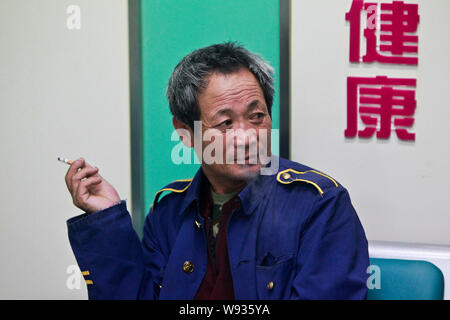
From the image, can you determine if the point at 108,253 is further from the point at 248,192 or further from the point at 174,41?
the point at 174,41

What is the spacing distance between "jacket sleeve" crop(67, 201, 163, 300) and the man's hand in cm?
3

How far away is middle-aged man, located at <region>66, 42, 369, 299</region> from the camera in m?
1.21

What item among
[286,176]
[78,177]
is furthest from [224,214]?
[78,177]

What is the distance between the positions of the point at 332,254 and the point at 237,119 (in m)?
0.45

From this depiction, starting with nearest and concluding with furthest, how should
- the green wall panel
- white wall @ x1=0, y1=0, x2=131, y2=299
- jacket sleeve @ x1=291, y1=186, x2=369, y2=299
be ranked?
jacket sleeve @ x1=291, y1=186, x2=369, y2=299 → the green wall panel → white wall @ x1=0, y1=0, x2=131, y2=299

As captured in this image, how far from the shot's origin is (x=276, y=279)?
1.20 meters

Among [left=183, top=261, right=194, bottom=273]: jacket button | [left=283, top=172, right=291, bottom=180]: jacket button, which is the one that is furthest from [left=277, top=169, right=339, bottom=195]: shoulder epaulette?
[left=183, top=261, right=194, bottom=273]: jacket button

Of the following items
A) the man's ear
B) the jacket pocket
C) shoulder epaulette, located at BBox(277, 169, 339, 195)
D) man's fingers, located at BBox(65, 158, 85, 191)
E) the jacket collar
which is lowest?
the jacket pocket

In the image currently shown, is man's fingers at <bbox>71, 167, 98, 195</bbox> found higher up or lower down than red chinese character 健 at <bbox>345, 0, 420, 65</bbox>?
lower down

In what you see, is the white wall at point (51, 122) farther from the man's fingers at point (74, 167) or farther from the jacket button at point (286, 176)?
the jacket button at point (286, 176)

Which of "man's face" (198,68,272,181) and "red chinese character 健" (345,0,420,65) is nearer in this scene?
"man's face" (198,68,272,181)

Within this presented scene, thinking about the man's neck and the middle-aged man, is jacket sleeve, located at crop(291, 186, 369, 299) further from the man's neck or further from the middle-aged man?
the man's neck

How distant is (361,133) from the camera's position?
171 cm
